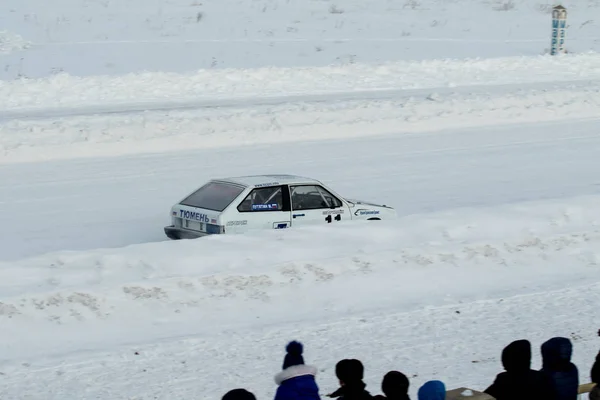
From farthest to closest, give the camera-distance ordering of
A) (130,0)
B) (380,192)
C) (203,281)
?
(130,0) → (380,192) → (203,281)

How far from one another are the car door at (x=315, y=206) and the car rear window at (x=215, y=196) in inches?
33.5

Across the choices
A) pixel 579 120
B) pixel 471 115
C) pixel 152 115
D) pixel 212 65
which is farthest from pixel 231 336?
pixel 212 65

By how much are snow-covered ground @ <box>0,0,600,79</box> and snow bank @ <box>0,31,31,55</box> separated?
1.48ft

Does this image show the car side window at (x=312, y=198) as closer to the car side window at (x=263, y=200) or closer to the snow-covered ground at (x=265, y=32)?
the car side window at (x=263, y=200)

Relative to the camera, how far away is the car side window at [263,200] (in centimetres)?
1369

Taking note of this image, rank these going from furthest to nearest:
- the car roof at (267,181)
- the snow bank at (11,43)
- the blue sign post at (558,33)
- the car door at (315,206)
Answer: the blue sign post at (558,33) → the snow bank at (11,43) → the car door at (315,206) → the car roof at (267,181)

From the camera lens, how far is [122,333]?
10609mm

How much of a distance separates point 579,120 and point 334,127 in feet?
22.8

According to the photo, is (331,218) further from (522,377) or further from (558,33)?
(558,33)

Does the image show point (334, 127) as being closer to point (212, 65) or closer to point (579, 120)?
point (579, 120)

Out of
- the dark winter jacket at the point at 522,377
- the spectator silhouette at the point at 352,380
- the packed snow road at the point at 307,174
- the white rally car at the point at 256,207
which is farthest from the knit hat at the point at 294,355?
the packed snow road at the point at 307,174

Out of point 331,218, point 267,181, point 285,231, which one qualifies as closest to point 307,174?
point 331,218

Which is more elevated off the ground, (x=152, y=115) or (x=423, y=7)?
(x=423, y=7)

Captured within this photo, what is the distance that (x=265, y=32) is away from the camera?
40969 mm
